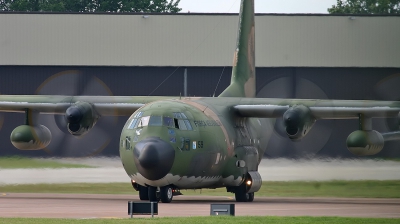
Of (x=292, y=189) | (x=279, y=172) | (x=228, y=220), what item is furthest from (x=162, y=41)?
(x=228, y=220)

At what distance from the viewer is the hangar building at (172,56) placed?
43.9 m

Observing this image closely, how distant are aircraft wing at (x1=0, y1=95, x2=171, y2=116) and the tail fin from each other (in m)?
4.02

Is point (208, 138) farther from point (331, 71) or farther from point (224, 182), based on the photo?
point (331, 71)

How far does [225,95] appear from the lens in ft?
99.6

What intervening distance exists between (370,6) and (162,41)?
1299cm

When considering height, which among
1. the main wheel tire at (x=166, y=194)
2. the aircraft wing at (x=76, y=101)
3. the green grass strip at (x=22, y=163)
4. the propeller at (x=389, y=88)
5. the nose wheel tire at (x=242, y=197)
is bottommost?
the main wheel tire at (x=166, y=194)

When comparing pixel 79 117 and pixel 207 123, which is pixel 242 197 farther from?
pixel 79 117

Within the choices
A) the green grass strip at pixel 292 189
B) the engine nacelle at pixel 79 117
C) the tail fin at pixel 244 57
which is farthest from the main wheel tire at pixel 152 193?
the green grass strip at pixel 292 189

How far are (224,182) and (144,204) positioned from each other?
850cm

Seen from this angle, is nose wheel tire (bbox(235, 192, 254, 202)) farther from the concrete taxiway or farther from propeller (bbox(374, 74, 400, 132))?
propeller (bbox(374, 74, 400, 132))

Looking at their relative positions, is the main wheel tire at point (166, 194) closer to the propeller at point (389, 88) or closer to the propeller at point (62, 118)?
the propeller at point (62, 118)

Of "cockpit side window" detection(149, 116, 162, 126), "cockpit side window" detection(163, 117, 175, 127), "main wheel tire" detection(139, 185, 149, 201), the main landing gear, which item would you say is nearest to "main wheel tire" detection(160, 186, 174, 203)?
"main wheel tire" detection(139, 185, 149, 201)

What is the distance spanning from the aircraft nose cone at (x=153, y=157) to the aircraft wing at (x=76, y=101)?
20.0ft

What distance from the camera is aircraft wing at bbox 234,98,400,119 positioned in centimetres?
2727
